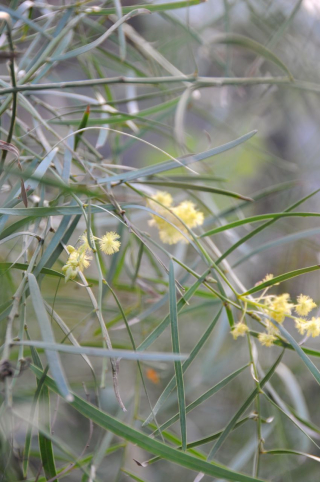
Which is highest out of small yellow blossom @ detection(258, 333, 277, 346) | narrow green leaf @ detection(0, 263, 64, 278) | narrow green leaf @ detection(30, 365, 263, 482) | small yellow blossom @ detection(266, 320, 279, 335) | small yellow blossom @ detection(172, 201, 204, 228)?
small yellow blossom @ detection(172, 201, 204, 228)

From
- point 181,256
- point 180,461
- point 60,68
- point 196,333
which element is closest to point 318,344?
point 196,333

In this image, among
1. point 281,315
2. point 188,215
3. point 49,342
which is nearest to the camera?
point 49,342

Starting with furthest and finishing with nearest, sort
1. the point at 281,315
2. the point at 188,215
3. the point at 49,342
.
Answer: the point at 188,215 → the point at 281,315 → the point at 49,342

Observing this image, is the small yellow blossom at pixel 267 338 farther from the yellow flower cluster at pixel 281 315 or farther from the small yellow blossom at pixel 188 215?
the small yellow blossom at pixel 188 215

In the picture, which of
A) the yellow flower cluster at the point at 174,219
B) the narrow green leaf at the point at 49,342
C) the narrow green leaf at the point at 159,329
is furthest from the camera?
the yellow flower cluster at the point at 174,219

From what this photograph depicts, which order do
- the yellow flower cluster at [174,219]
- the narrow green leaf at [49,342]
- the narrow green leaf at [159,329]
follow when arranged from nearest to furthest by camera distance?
the narrow green leaf at [49,342]
the narrow green leaf at [159,329]
the yellow flower cluster at [174,219]

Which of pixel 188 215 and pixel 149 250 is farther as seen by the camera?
pixel 188 215

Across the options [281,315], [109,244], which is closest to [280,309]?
[281,315]

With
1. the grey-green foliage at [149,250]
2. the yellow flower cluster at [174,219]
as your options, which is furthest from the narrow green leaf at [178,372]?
the yellow flower cluster at [174,219]

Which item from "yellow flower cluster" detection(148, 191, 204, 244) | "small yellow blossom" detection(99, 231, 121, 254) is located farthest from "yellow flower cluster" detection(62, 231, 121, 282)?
"yellow flower cluster" detection(148, 191, 204, 244)

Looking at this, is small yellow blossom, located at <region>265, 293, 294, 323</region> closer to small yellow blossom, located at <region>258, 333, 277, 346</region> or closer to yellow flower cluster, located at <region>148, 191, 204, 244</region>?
small yellow blossom, located at <region>258, 333, 277, 346</region>

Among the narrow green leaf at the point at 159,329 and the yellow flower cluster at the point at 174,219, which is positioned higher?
the yellow flower cluster at the point at 174,219

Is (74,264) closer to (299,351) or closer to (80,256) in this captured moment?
(80,256)

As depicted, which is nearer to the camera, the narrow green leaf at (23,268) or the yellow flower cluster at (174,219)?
the narrow green leaf at (23,268)
